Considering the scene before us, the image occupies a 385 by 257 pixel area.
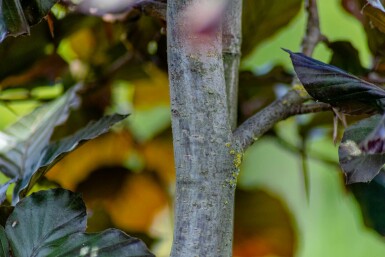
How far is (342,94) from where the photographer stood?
16.1 inches

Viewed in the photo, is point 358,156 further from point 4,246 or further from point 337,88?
point 4,246

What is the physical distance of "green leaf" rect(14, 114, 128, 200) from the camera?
0.49 metres

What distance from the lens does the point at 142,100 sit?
0.98 m

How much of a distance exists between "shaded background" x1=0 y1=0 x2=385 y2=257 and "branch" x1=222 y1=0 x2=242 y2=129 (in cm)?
9

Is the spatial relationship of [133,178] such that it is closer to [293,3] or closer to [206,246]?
[293,3]

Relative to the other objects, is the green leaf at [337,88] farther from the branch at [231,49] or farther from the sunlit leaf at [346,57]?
the sunlit leaf at [346,57]

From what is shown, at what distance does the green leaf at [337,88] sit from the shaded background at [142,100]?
0.19m

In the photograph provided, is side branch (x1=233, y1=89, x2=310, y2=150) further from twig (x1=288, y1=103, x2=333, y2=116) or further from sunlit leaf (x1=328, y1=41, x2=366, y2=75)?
sunlit leaf (x1=328, y1=41, x2=366, y2=75)

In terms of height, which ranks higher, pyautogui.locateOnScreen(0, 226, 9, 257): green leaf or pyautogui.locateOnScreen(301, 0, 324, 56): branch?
pyautogui.locateOnScreen(301, 0, 324, 56): branch

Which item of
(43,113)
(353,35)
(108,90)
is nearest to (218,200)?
(43,113)

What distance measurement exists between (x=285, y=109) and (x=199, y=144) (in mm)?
118

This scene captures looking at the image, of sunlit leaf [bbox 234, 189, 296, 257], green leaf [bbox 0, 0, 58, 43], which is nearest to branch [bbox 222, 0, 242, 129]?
green leaf [bbox 0, 0, 58, 43]

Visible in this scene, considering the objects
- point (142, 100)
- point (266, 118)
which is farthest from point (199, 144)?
point (142, 100)

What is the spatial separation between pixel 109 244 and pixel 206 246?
6cm
